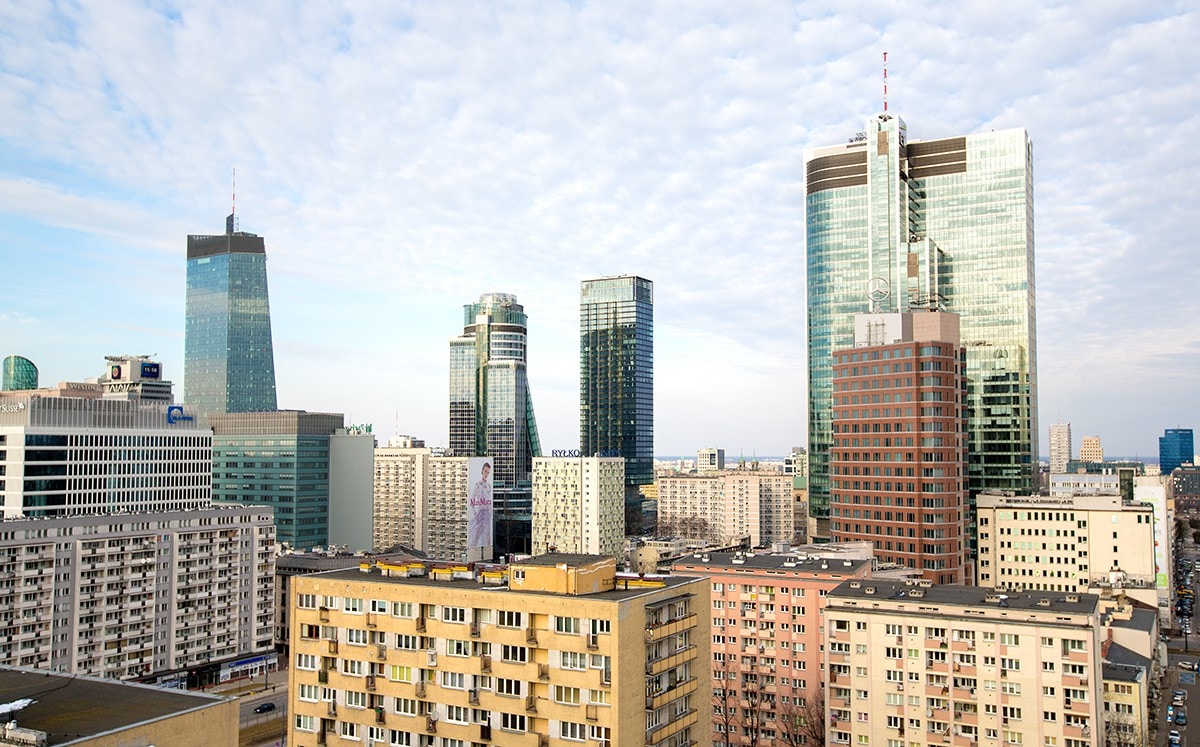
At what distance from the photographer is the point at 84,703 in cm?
3800

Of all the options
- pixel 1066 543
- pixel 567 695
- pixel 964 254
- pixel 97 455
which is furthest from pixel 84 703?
pixel 964 254

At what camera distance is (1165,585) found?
179 m

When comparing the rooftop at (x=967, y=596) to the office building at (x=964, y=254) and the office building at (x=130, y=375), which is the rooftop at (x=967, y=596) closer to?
the office building at (x=964, y=254)

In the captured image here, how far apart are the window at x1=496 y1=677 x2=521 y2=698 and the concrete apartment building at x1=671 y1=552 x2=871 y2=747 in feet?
141

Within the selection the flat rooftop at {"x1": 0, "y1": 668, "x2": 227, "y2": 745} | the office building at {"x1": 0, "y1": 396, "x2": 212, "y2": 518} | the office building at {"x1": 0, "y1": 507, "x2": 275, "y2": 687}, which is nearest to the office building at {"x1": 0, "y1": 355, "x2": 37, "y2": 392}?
the office building at {"x1": 0, "y1": 396, "x2": 212, "y2": 518}

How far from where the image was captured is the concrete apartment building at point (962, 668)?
67500mm

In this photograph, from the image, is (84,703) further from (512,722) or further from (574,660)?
(574,660)

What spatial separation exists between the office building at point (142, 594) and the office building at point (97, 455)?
25513mm

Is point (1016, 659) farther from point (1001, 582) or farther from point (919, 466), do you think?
point (1001, 582)

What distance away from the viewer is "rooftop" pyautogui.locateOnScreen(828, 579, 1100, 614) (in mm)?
71062

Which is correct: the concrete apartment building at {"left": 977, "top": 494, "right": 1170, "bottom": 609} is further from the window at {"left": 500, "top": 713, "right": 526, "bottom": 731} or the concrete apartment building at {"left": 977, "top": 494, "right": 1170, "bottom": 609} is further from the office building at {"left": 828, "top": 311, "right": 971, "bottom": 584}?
the window at {"left": 500, "top": 713, "right": 526, "bottom": 731}

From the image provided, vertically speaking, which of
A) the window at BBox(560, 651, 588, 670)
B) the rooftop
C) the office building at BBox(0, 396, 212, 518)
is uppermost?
the office building at BBox(0, 396, 212, 518)

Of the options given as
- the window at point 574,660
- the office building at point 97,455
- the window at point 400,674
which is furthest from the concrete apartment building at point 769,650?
the office building at point 97,455

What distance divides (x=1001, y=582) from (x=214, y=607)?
12048cm
